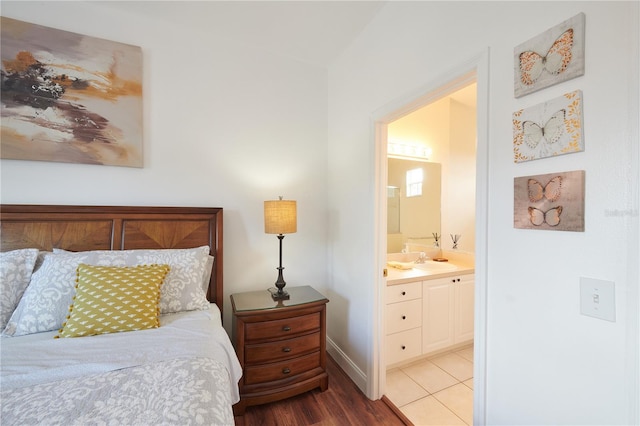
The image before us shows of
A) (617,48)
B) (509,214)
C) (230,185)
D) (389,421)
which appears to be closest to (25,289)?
(230,185)

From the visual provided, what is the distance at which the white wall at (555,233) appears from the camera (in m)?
0.79

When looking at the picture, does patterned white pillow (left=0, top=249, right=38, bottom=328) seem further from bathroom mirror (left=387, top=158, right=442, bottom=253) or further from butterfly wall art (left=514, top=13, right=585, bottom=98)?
bathroom mirror (left=387, top=158, right=442, bottom=253)

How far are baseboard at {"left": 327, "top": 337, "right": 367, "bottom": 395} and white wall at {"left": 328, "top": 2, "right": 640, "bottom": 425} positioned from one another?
1020 millimetres

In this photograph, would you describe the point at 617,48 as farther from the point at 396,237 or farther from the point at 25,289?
the point at 25,289

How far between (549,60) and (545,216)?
0.58m

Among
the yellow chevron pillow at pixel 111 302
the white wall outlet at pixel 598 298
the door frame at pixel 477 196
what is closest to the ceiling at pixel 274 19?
the door frame at pixel 477 196

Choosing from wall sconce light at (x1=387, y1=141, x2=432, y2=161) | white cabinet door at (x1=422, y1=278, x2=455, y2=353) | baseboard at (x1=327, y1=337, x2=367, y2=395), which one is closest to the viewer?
baseboard at (x1=327, y1=337, x2=367, y2=395)

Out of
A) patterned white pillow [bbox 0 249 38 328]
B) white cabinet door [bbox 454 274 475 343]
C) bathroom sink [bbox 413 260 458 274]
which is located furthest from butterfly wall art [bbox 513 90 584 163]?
patterned white pillow [bbox 0 249 38 328]

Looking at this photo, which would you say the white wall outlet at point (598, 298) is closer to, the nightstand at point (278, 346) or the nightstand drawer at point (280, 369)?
the nightstand at point (278, 346)

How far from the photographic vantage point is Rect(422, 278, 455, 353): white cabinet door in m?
2.36

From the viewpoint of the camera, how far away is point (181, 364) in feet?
3.40

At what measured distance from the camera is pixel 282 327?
6.16 ft

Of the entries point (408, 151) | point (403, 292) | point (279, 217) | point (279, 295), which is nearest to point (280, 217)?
point (279, 217)

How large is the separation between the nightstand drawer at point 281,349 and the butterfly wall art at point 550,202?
1576 mm
